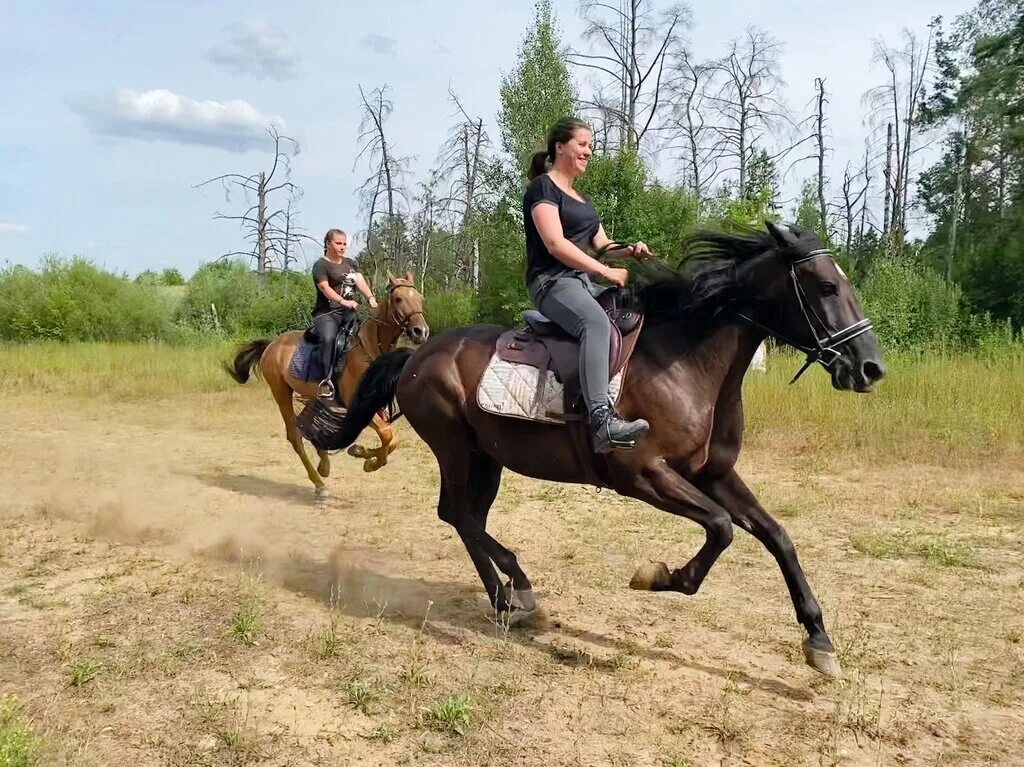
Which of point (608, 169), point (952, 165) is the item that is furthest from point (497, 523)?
point (952, 165)

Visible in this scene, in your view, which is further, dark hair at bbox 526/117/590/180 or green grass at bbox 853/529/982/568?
green grass at bbox 853/529/982/568

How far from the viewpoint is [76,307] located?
3011cm

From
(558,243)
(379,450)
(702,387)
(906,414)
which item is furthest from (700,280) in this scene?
(906,414)

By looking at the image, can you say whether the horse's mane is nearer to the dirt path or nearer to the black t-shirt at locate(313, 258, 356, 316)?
the dirt path

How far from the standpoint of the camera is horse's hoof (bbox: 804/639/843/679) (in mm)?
3969

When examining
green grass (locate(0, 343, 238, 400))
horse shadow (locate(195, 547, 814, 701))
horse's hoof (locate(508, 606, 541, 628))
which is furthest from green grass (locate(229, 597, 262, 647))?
green grass (locate(0, 343, 238, 400))

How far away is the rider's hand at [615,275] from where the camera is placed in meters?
4.22

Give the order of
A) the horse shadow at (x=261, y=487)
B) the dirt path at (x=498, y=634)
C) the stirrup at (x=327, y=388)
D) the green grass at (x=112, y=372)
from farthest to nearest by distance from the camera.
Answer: the green grass at (x=112, y=372) → the horse shadow at (x=261, y=487) → the stirrup at (x=327, y=388) → the dirt path at (x=498, y=634)

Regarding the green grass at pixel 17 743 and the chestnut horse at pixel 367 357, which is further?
the chestnut horse at pixel 367 357

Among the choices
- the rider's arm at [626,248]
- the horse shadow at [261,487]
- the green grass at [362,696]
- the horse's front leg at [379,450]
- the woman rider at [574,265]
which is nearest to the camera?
the green grass at [362,696]

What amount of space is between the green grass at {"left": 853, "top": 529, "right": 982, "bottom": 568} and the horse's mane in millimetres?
3189

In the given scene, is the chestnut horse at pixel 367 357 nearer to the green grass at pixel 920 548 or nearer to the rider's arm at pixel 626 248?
the rider's arm at pixel 626 248

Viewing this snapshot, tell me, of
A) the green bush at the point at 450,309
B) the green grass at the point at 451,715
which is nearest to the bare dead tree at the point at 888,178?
the green bush at the point at 450,309

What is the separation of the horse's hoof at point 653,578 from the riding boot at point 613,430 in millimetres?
683
